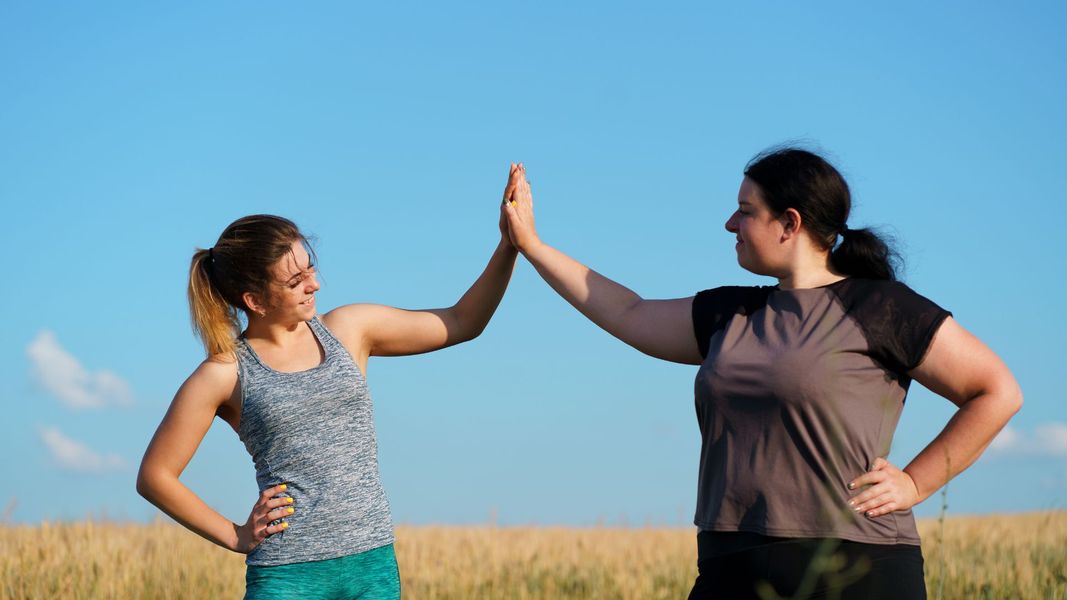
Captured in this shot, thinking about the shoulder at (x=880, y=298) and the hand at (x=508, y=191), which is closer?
the shoulder at (x=880, y=298)

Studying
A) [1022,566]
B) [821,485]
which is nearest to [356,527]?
[821,485]

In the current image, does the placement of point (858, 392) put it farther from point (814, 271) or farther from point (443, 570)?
point (443, 570)

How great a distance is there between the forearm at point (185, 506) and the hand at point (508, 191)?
1.55m

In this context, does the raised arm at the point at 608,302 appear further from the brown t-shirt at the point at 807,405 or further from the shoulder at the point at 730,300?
the brown t-shirt at the point at 807,405

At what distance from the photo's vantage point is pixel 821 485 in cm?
332

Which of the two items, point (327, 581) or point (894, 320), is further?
point (327, 581)

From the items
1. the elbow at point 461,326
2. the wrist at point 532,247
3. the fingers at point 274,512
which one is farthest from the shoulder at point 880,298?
the fingers at point 274,512

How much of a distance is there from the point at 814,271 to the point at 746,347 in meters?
0.40

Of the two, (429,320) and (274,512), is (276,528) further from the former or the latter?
(429,320)

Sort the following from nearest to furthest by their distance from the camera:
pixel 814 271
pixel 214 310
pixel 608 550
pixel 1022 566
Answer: pixel 814 271 < pixel 214 310 < pixel 1022 566 < pixel 608 550

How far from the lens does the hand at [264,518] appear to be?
12.1 feet

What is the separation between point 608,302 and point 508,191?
26.8 inches

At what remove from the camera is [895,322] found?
138 inches

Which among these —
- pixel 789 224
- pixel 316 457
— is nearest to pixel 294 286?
pixel 316 457
